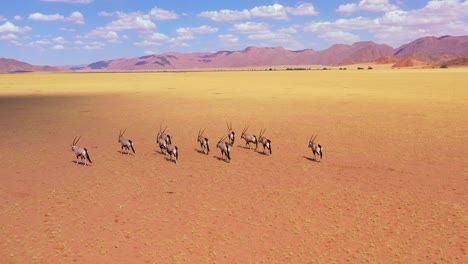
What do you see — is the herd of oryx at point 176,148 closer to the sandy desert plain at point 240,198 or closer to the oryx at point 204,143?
the oryx at point 204,143

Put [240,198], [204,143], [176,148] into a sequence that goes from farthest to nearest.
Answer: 1. [204,143]
2. [176,148]
3. [240,198]

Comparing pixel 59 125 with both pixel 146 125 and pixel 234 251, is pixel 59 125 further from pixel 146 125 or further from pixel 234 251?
pixel 234 251

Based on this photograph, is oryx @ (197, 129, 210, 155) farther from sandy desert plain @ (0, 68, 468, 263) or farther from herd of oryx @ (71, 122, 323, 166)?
sandy desert plain @ (0, 68, 468, 263)

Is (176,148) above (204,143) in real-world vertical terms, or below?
above

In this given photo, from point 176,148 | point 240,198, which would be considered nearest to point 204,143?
point 176,148

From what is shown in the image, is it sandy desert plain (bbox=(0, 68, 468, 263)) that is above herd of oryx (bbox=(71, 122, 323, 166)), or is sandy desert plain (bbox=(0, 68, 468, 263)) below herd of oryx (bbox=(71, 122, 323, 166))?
below

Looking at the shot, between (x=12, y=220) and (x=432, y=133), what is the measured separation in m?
18.8

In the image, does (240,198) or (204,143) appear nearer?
(240,198)

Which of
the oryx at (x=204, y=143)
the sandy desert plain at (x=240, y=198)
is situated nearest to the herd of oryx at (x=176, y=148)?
the oryx at (x=204, y=143)

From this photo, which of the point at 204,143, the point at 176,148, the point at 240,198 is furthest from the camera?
the point at 204,143

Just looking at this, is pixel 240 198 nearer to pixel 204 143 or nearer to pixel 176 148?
pixel 176 148

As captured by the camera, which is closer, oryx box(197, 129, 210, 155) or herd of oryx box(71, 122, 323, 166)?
herd of oryx box(71, 122, 323, 166)

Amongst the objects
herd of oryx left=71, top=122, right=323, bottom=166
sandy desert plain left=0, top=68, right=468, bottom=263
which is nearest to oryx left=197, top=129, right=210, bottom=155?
herd of oryx left=71, top=122, right=323, bottom=166

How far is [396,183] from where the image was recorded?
12.9m
